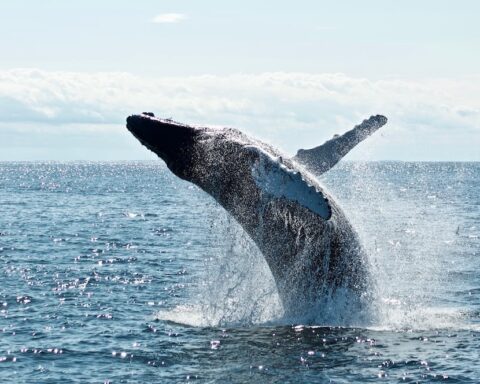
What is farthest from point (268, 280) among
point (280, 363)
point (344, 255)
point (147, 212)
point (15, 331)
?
point (147, 212)

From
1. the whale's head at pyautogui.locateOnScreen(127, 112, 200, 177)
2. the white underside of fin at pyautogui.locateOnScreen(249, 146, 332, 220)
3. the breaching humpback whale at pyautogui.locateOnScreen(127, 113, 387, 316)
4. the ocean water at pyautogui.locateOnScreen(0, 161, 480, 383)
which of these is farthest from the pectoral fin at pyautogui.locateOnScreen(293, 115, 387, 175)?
the white underside of fin at pyautogui.locateOnScreen(249, 146, 332, 220)

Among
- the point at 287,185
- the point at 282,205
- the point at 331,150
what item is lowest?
the point at 282,205

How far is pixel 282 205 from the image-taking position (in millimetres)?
17344

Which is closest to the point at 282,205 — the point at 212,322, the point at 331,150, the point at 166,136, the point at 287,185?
the point at 331,150

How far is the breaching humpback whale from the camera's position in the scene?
1662cm

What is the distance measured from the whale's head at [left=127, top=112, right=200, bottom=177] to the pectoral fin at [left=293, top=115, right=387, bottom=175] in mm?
2748

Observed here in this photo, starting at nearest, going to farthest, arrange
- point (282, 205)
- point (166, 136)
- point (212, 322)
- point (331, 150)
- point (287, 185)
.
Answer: point (287, 185) < point (166, 136) < point (282, 205) < point (331, 150) < point (212, 322)

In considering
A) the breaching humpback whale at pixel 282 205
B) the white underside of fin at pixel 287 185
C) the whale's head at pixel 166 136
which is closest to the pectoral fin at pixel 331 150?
the breaching humpback whale at pixel 282 205

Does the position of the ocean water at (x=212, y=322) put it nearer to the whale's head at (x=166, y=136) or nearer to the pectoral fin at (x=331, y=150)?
the pectoral fin at (x=331, y=150)

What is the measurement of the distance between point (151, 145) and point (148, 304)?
7599 millimetres

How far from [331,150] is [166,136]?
3.99 meters

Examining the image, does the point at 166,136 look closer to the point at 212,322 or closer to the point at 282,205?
the point at 282,205

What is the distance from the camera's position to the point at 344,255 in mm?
17797

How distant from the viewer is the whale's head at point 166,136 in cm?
1639
